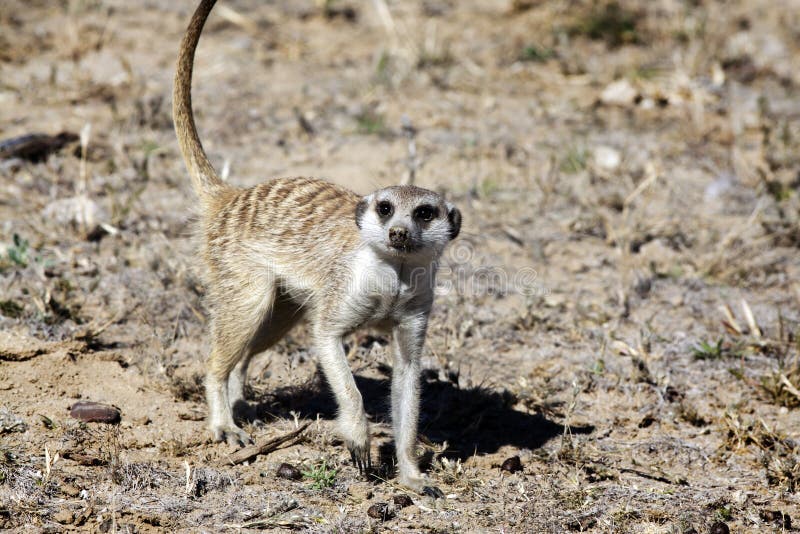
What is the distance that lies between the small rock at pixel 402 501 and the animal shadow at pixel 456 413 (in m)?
0.54

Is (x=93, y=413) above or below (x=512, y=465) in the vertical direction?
above

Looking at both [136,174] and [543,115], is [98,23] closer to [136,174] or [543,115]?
[136,174]

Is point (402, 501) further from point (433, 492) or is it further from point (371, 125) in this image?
point (371, 125)

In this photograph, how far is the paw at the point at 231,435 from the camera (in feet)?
12.6

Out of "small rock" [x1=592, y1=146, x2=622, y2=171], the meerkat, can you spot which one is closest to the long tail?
the meerkat

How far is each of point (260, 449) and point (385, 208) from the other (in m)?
1.17

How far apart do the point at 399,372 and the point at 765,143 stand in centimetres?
411

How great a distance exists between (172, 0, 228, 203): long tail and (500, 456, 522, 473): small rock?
6.20 feet

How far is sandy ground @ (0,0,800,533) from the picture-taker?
355cm

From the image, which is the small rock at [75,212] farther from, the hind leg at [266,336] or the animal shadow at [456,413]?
the animal shadow at [456,413]

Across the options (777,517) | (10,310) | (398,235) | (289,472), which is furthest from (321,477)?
(10,310)

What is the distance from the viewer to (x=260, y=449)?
3.77 meters

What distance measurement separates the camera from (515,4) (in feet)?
28.4

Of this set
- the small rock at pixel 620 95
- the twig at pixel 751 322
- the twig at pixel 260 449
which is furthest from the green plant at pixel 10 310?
the small rock at pixel 620 95
